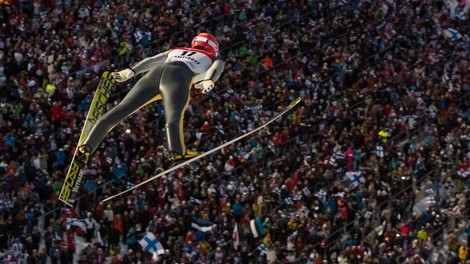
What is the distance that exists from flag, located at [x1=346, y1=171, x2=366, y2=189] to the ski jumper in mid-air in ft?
53.3

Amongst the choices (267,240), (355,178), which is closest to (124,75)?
(267,240)

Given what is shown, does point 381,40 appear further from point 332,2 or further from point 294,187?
point 294,187

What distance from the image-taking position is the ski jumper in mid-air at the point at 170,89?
60.6ft

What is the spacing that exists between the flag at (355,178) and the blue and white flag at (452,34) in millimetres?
12552

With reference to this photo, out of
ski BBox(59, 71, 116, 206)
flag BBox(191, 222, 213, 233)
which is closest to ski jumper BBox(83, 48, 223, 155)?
ski BBox(59, 71, 116, 206)

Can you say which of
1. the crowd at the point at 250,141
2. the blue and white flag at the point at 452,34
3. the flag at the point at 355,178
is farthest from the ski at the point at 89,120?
the blue and white flag at the point at 452,34

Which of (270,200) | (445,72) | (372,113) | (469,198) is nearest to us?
(270,200)

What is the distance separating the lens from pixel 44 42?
120 ft

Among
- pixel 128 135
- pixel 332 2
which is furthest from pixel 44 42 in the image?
pixel 332 2

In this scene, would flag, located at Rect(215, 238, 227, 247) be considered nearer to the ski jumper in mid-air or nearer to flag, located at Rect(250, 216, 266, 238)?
flag, located at Rect(250, 216, 266, 238)

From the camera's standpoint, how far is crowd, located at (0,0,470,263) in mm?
31422

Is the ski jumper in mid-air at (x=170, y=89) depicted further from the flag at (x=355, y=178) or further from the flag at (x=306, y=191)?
the flag at (x=355, y=178)

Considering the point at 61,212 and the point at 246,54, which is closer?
the point at 61,212

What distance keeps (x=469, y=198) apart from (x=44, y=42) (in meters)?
13.7
